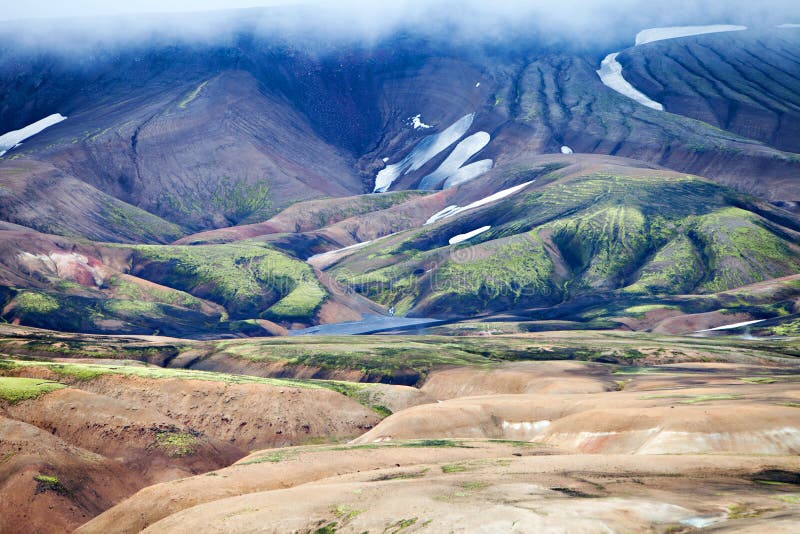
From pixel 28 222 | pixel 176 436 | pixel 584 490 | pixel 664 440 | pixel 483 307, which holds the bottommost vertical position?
pixel 483 307

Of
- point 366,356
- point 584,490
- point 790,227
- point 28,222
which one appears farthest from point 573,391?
point 28,222

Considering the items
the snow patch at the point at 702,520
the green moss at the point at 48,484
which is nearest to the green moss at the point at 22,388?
the green moss at the point at 48,484

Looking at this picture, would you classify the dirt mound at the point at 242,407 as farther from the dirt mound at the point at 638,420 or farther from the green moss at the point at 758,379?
the green moss at the point at 758,379

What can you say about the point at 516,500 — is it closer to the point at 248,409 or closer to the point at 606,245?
the point at 248,409

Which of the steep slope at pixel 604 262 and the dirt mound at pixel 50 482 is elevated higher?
the dirt mound at pixel 50 482

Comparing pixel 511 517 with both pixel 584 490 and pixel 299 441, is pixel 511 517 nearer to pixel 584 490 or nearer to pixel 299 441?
pixel 584 490

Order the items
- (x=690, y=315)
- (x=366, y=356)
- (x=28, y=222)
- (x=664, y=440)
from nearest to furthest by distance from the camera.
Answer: (x=664, y=440) < (x=366, y=356) < (x=690, y=315) < (x=28, y=222)
